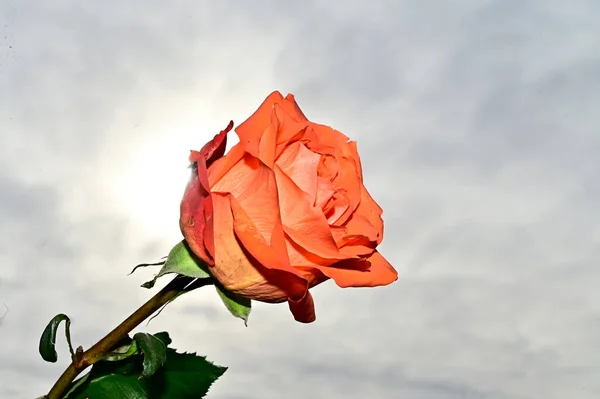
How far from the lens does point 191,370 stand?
1.22m

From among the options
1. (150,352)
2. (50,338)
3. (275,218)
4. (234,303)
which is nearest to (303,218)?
(275,218)

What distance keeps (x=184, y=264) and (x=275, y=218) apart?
0.16m

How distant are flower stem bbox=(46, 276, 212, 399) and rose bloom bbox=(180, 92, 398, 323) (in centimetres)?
5

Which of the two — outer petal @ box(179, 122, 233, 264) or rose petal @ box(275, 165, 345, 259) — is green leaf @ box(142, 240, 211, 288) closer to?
outer petal @ box(179, 122, 233, 264)

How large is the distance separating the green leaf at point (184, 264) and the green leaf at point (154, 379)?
0.16 meters

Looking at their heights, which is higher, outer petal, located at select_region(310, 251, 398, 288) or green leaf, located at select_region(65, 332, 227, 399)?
outer petal, located at select_region(310, 251, 398, 288)

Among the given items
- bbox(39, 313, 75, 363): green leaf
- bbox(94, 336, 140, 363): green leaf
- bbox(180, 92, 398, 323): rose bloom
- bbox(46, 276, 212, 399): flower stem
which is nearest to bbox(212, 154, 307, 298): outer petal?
bbox(180, 92, 398, 323): rose bloom

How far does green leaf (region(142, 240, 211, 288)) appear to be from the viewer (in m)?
0.94

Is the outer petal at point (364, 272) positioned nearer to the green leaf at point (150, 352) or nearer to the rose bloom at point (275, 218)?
the rose bloom at point (275, 218)

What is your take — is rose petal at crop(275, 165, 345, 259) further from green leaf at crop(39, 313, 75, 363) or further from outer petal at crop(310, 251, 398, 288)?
green leaf at crop(39, 313, 75, 363)

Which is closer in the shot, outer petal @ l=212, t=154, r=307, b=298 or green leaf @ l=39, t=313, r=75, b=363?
outer petal @ l=212, t=154, r=307, b=298

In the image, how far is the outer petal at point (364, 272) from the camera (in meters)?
0.92

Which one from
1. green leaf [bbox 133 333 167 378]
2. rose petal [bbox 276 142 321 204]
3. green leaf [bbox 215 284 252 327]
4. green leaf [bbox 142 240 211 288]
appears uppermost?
rose petal [bbox 276 142 321 204]

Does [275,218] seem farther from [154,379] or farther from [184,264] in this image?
[154,379]
